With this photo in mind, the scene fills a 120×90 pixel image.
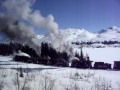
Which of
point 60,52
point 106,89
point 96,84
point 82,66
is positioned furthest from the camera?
point 60,52

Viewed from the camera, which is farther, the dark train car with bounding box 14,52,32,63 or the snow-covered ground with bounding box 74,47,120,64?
the snow-covered ground with bounding box 74,47,120,64

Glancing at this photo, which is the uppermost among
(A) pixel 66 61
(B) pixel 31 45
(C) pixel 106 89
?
(B) pixel 31 45

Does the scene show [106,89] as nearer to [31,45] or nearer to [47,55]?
[47,55]

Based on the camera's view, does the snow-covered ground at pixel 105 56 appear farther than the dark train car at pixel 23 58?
Yes

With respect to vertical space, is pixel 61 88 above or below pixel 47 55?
below

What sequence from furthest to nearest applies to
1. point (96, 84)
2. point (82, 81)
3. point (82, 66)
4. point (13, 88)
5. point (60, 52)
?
point (60, 52), point (82, 66), point (82, 81), point (96, 84), point (13, 88)

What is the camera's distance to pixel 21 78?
22.8 meters

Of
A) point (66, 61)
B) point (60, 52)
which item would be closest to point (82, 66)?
point (66, 61)

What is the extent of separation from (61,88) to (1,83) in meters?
5.82

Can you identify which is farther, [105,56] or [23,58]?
[105,56]

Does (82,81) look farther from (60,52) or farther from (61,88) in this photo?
(60,52)

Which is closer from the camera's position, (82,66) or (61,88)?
(61,88)

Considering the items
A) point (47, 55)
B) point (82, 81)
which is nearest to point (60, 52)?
point (47, 55)

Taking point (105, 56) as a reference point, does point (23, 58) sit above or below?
below
